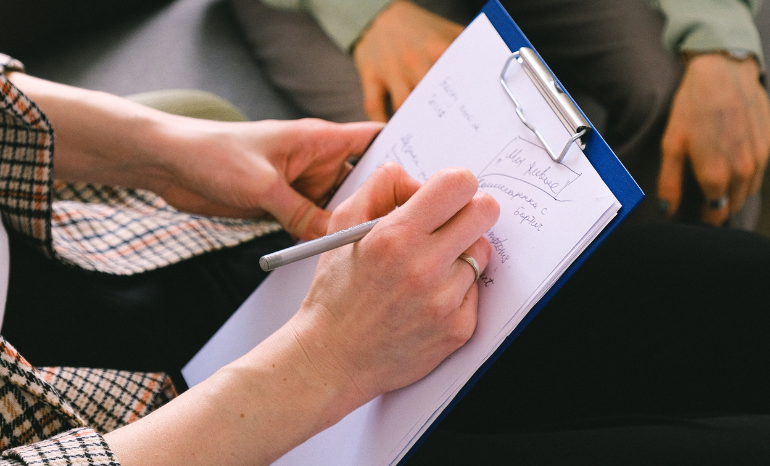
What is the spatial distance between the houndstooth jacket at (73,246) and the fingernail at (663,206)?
0.67 m

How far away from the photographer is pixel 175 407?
1.34ft

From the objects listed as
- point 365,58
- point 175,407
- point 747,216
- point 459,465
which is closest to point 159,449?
point 175,407

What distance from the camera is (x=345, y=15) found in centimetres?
96

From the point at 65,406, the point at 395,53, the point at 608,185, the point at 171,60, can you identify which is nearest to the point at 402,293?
the point at 608,185

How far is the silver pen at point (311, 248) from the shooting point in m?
0.41

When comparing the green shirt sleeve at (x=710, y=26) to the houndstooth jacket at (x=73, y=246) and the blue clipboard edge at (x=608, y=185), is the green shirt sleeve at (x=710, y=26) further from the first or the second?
the houndstooth jacket at (x=73, y=246)

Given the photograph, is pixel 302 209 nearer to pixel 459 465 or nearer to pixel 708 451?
pixel 459 465

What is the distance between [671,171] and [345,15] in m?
0.64

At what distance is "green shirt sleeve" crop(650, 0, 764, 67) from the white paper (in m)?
0.55

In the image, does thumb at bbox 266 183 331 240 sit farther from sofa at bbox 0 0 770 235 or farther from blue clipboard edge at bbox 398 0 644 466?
sofa at bbox 0 0 770 235

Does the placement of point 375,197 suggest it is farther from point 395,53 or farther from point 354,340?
point 395,53

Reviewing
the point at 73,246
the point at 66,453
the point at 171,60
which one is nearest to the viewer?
the point at 66,453

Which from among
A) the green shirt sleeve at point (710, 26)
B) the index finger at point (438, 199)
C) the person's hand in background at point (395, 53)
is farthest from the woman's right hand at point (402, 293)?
the green shirt sleeve at point (710, 26)

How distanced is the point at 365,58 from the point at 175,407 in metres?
0.73
